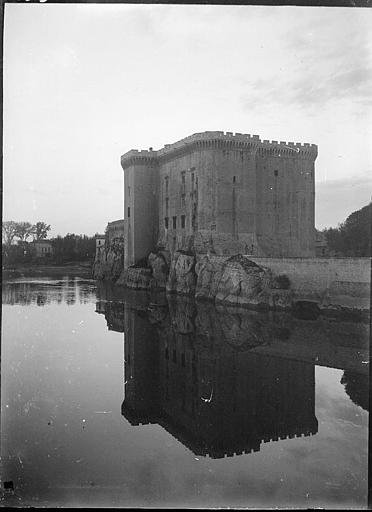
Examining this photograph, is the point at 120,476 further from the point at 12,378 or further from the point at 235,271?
the point at 235,271

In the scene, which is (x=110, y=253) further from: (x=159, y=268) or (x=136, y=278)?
(x=159, y=268)

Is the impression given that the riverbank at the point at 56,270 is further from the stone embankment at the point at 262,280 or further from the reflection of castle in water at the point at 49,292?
the stone embankment at the point at 262,280

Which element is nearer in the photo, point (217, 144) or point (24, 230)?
point (24, 230)

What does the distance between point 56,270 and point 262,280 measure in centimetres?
631

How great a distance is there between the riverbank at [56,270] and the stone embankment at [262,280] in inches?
113

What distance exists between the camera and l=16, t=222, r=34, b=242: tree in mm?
6703

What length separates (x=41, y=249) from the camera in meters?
9.70

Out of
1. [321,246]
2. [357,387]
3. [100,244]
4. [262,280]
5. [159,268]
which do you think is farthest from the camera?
[321,246]

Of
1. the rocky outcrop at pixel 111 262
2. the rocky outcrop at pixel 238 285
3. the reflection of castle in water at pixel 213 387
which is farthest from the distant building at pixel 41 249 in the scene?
the rocky outcrop at pixel 238 285

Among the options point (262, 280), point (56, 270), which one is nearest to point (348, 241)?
point (262, 280)

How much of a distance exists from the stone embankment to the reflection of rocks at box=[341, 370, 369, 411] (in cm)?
475

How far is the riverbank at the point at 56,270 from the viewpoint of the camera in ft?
31.7

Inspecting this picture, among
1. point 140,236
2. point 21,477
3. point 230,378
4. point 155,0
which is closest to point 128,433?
point 21,477

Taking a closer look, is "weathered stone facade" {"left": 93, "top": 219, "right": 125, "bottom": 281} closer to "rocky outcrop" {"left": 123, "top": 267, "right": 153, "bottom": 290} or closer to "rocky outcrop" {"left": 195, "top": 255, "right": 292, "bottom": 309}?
"rocky outcrop" {"left": 123, "top": 267, "right": 153, "bottom": 290}
